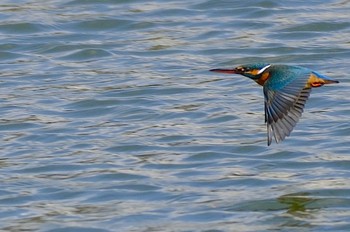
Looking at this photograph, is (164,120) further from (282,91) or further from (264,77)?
(282,91)

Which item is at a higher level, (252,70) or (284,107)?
(252,70)

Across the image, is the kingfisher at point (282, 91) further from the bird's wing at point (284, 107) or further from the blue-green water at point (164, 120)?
the blue-green water at point (164, 120)

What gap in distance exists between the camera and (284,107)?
897cm

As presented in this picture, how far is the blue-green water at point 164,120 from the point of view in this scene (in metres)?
8.94

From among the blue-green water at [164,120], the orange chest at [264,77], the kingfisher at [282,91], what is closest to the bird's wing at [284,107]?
the kingfisher at [282,91]

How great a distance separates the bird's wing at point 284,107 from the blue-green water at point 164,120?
1.64ft

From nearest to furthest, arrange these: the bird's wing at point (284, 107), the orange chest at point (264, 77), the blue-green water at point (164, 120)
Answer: the bird's wing at point (284, 107) < the blue-green water at point (164, 120) < the orange chest at point (264, 77)

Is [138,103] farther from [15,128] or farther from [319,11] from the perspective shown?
[319,11]

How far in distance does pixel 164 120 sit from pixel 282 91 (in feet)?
7.47

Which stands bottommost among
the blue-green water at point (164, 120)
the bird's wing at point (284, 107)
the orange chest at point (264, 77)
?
the blue-green water at point (164, 120)

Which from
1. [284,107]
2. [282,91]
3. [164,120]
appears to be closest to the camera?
[284,107]

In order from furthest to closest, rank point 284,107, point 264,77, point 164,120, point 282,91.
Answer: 1. point 164,120
2. point 264,77
3. point 282,91
4. point 284,107

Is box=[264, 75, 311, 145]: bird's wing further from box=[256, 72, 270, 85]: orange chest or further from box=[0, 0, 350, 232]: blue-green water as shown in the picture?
box=[0, 0, 350, 232]: blue-green water

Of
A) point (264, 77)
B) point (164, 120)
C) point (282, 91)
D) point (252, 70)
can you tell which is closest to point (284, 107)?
point (282, 91)
